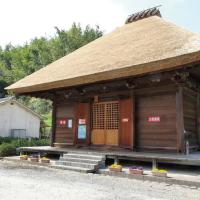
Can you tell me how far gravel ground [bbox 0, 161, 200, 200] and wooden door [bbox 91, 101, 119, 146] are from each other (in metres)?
2.61

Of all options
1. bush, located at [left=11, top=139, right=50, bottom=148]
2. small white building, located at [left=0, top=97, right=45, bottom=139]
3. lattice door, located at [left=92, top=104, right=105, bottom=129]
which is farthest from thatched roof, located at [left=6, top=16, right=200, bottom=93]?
small white building, located at [left=0, top=97, right=45, bottom=139]

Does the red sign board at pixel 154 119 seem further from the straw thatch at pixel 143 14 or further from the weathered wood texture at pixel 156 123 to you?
the straw thatch at pixel 143 14

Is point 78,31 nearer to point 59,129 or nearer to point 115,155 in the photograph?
point 59,129

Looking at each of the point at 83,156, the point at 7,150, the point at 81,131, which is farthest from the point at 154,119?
the point at 7,150

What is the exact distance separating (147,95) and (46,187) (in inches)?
190

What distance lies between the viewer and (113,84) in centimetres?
920

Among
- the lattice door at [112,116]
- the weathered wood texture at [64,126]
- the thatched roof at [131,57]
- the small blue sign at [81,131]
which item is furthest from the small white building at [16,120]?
the lattice door at [112,116]

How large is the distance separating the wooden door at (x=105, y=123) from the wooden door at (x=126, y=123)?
357 millimetres

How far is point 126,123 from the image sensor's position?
28.0 feet

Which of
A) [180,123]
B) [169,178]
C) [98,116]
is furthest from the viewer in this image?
[98,116]

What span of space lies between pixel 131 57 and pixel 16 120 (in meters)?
15.3

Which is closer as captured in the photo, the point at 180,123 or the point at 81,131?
the point at 180,123

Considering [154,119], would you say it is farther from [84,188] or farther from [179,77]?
[84,188]

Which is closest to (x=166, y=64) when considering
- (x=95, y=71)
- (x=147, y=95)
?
(x=147, y=95)
